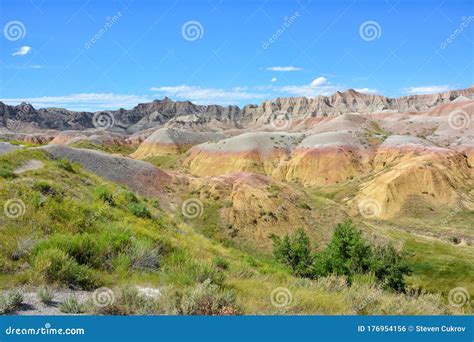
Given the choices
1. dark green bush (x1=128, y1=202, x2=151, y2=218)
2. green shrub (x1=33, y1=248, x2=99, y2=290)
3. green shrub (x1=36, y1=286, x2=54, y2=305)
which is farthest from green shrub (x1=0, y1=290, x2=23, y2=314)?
dark green bush (x1=128, y1=202, x2=151, y2=218)

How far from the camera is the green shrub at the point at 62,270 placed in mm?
9344

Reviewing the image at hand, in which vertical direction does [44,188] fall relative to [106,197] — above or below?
above

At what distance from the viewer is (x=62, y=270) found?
9453mm

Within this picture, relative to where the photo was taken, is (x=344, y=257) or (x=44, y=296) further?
(x=344, y=257)

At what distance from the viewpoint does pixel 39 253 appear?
9.88 m

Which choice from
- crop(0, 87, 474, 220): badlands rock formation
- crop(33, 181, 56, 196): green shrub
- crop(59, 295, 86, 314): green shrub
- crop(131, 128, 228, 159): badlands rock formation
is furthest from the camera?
crop(131, 128, 228, 159): badlands rock formation

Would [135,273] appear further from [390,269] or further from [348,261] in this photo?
[390,269]

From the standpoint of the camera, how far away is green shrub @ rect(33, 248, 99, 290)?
30.7 ft

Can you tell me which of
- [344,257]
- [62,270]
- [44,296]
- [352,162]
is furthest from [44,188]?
[352,162]

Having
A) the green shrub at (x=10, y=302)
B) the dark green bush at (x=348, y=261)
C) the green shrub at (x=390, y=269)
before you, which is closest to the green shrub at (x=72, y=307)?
the green shrub at (x=10, y=302)

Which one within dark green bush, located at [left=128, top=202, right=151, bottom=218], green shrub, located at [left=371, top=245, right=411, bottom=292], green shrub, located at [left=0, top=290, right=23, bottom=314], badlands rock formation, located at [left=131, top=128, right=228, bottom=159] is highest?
badlands rock formation, located at [left=131, top=128, right=228, bottom=159]

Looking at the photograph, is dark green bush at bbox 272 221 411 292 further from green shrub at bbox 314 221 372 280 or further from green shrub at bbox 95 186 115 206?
green shrub at bbox 95 186 115 206

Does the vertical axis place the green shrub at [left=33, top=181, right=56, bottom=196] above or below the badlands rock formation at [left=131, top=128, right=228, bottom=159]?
below

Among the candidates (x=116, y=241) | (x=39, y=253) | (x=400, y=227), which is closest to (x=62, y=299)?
(x=39, y=253)
